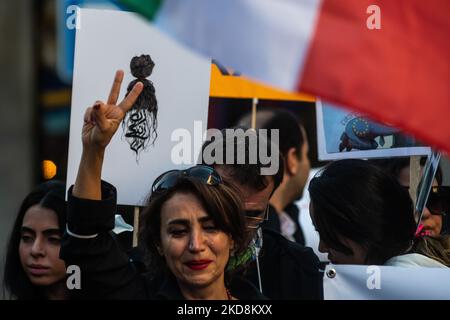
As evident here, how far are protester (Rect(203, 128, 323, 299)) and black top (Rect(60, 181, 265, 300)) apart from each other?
25 cm

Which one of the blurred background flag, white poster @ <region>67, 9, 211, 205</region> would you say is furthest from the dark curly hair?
the blurred background flag

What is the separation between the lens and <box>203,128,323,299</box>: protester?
11.3ft

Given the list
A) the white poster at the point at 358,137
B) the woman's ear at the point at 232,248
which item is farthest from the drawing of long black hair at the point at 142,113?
the white poster at the point at 358,137

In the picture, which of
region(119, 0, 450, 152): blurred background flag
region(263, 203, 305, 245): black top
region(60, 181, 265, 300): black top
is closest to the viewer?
region(119, 0, 450, 152): blurred background flag

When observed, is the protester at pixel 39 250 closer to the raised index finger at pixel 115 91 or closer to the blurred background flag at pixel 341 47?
the raised index finger at pixel 115 91

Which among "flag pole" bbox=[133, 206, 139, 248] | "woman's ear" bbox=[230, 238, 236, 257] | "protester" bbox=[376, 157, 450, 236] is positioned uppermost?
"protester" bbox=[376, 157, 450, 236]

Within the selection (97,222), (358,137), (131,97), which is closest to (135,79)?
(131,97)

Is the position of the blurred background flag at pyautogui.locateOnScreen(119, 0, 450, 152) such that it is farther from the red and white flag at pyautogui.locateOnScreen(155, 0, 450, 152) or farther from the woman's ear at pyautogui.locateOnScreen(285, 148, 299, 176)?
the woman's ear at pyautogui.locateOnScreen(285, 148, 299, 176)

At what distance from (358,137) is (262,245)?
1.42ft

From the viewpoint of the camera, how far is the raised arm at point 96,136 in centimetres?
332
